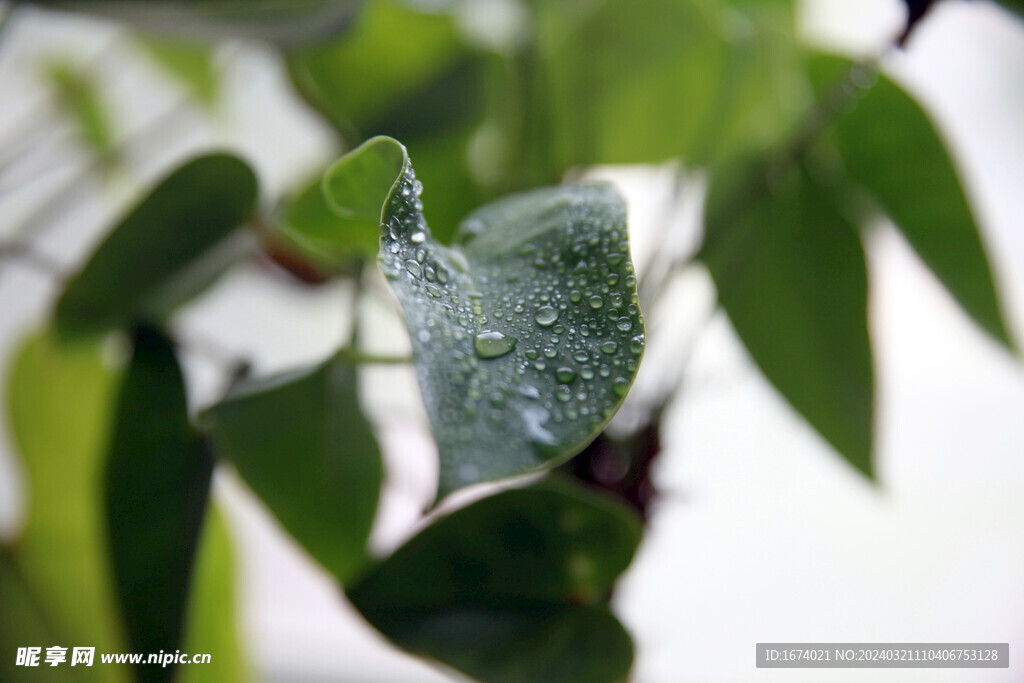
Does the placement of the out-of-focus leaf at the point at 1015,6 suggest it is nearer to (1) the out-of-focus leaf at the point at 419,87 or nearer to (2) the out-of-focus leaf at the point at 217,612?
(1) the out-of-focus leaf at the point at 419,87

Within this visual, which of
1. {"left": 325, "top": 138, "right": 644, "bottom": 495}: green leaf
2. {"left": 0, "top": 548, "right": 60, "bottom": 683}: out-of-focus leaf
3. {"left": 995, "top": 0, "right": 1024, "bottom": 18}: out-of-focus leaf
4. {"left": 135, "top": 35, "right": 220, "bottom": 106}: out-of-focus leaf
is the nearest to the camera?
{"left": 325, "top": 138, "right": 644, "bottom": 495}: green leaf

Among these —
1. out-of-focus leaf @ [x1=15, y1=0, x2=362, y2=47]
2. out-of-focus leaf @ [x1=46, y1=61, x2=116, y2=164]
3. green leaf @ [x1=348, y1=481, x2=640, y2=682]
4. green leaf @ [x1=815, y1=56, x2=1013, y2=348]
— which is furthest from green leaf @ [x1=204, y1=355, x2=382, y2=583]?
out-of-focus leaf @ [x1=46, y1=61, x2=116, y2=164]

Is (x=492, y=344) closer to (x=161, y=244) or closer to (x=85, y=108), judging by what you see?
(x=161, y=244)

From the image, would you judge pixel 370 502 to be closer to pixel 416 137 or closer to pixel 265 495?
pixel 265 495

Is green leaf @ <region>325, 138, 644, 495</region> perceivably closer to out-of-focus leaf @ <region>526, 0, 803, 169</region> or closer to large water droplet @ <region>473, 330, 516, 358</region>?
large water droplet @ <region>473, 330, 516, 358</region>

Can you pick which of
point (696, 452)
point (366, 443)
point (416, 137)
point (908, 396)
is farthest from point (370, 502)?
point (908, 396)

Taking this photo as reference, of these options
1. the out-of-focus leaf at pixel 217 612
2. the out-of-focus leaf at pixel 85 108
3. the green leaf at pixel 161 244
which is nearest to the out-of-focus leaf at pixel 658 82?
the green leaf at pixel 161 244
